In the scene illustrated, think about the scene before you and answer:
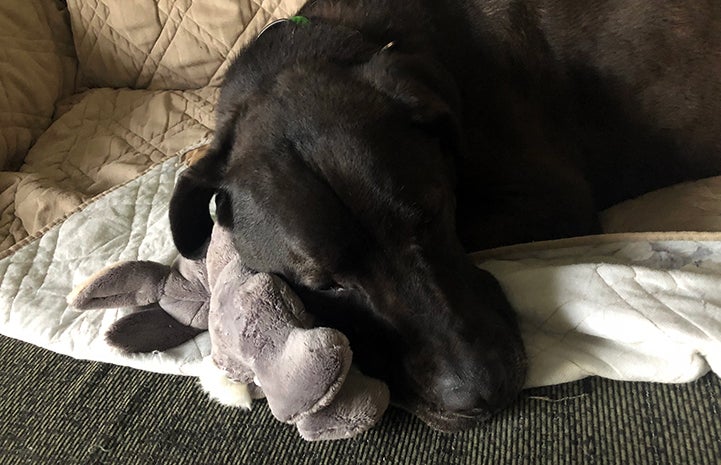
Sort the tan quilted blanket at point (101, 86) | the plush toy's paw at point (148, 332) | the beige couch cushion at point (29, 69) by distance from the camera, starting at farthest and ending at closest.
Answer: the beige couch cushion at point (29, 69)
the tan quilted blanket at point (101, 86)
the plush toy's paw at point (148, 332)

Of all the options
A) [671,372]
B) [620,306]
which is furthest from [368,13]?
[671,372]

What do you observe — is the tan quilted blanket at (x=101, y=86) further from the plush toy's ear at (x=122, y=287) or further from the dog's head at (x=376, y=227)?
the dog's head at (x=376, y=227)

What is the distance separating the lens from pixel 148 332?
1.29 m

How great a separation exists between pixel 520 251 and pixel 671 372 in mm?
366

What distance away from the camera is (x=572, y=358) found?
105 centimetres

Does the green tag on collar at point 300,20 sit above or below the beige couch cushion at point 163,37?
above

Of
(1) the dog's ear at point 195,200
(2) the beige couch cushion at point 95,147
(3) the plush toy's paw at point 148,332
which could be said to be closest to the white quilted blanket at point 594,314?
(3) the plush toy's paw at point 148,332

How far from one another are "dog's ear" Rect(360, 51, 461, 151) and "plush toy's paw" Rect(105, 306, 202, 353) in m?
0.59

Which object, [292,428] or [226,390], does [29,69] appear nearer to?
[226,390]

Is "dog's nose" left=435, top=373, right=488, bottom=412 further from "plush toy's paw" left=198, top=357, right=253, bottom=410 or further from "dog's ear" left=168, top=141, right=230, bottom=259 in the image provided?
"dog's ear" left=168, top=141, right=230, bottom=259

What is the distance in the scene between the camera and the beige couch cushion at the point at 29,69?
7.42 feet

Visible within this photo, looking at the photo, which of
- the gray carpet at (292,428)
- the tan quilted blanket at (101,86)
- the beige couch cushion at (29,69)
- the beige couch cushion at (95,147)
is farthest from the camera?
Result: the beige couch cushion at (29,69)

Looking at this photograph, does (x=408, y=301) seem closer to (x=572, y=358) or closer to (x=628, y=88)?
(x=572, y=358)

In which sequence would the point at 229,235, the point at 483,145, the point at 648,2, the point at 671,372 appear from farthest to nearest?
the point at 648,2, the point at 483,145, the point at 229,235, the point at 671,372
